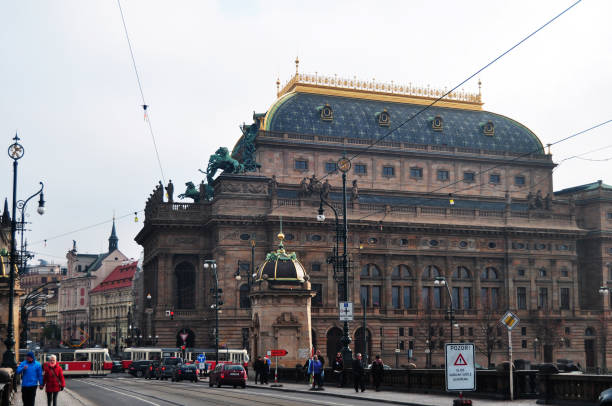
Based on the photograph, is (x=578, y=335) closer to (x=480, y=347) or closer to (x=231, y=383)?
(x=480, y=347)

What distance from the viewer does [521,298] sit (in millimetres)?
99625

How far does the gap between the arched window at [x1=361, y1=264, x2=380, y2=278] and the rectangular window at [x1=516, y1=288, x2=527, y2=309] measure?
17314mm

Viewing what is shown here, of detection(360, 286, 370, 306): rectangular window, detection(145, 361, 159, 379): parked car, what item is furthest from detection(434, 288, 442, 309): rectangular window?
detection(145, 361, 159, 379): parked car

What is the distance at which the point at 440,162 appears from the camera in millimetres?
104750

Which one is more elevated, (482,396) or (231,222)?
(231,222)

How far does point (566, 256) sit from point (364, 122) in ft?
93.0

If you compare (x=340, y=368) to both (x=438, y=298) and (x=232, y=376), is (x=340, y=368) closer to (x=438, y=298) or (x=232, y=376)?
(x=232, y=376)

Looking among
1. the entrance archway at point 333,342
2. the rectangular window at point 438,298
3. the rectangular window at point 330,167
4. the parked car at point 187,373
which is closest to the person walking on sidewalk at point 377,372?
the parked car at point 187,373

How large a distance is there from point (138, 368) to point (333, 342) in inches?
798

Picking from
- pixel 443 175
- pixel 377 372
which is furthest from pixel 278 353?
pixel 443 175

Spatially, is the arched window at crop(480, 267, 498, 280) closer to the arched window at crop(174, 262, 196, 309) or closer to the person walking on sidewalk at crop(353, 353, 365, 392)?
the arched window at crop(174, 262, 196, 309)

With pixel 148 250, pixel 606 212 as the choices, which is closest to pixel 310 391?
pixel 148 250

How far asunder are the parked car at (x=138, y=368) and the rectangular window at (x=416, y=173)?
132 ft

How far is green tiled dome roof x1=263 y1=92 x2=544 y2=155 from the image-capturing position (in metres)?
100
